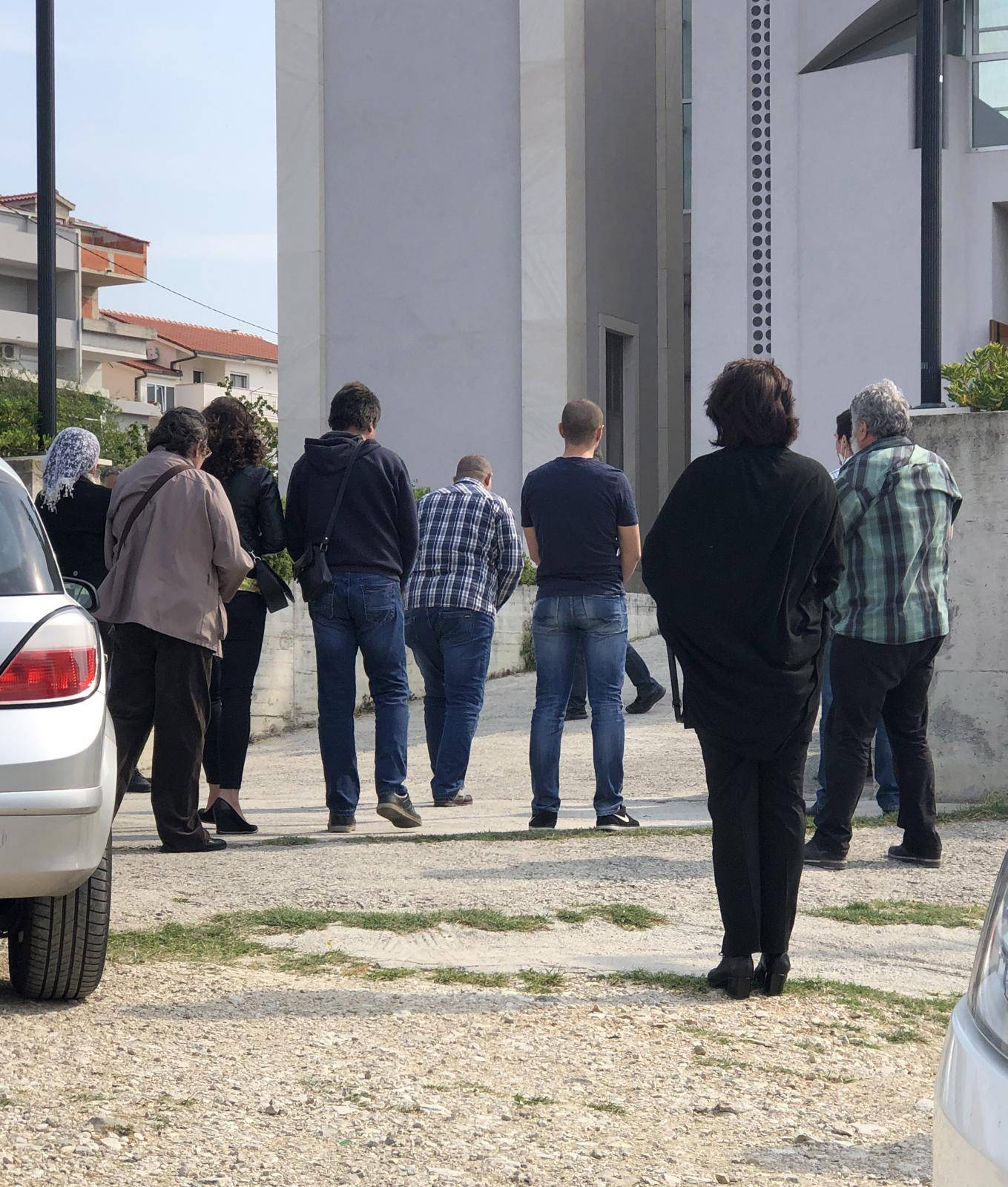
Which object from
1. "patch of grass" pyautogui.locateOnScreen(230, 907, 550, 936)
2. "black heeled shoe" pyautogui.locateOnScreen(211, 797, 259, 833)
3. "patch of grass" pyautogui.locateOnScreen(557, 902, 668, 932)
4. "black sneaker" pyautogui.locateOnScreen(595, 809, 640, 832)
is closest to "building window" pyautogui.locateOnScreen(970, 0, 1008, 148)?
"black sneaker" pyautogui.locateOnScreen(595, 809, 640, 832)

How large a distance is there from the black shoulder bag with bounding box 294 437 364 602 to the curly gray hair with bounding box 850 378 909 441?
238cm

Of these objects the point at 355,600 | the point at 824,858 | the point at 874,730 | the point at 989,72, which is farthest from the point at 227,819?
the point at 989,72

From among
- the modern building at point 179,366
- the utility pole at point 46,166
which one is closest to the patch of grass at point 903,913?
the utility pole at point 46,166

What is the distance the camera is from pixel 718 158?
20.2 m

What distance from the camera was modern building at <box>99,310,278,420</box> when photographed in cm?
8244

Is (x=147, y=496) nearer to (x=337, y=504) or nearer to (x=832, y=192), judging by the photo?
(x=337, y=504)

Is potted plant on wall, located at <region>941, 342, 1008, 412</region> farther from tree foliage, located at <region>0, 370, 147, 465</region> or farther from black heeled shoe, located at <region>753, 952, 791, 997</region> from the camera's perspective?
tree foliage, located at <region>0, 370, 147, 465</region>

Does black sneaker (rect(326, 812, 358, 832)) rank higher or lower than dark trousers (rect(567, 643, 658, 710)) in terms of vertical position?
lower

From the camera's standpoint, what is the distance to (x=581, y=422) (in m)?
7.75

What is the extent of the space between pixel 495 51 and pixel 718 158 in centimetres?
478

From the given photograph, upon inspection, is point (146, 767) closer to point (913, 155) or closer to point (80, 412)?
point (913, 155)

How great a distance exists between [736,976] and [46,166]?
9.90 m

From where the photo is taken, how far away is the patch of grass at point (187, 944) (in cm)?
500

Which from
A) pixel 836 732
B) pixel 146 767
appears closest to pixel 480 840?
pixel 836 732
